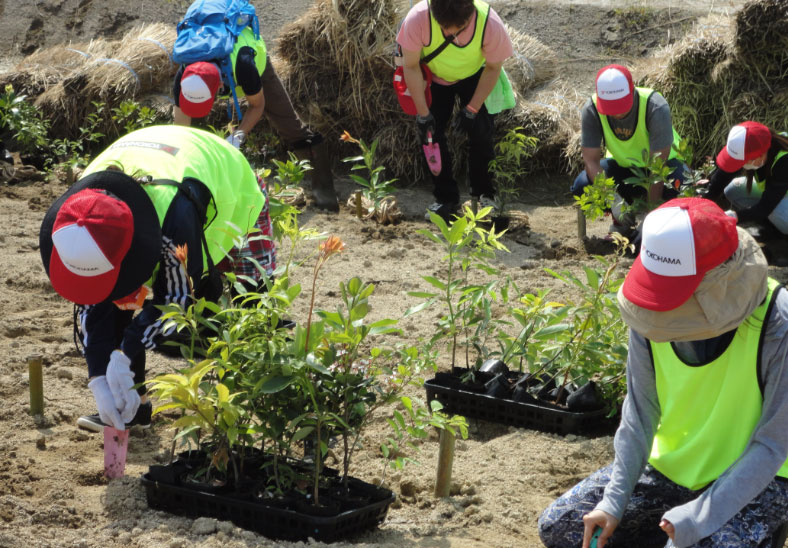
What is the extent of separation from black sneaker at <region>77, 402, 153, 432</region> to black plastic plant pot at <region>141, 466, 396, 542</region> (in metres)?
0.59

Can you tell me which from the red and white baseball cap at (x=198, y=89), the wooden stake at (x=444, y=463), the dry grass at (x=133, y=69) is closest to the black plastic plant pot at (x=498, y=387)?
the wooden stake at (x=444, y=463)

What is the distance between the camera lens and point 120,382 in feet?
9.25

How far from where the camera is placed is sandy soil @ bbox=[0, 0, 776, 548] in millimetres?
2604

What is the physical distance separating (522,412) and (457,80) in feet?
9.02

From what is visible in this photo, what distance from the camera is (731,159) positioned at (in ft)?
16.1

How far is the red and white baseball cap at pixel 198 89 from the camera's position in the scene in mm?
4199

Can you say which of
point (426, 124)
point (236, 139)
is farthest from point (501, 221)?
point (236, 139)

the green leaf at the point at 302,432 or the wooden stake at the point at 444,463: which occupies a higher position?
the green leaf at the point at 302,432

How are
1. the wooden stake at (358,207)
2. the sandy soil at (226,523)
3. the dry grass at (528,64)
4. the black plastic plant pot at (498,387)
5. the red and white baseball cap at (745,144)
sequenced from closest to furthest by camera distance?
the sandy soil at (226,523) → the black plastic plant pot at (498,387) → the red and white baseball cap at (745,144) → the wooden stake at (358,207) → the dry grass at (528,64)

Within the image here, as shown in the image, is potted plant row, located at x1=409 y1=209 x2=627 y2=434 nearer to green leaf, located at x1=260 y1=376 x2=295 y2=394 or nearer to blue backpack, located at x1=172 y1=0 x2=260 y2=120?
green leaf, located at x1=260 y1=376 x2=295 y2=394

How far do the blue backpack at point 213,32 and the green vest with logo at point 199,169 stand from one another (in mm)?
1950

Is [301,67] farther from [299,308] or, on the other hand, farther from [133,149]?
[133,149]

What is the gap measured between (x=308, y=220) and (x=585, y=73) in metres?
2.83

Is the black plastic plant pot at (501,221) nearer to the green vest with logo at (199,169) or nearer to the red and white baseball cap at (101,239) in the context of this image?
the green vest with logo at (199,169)
